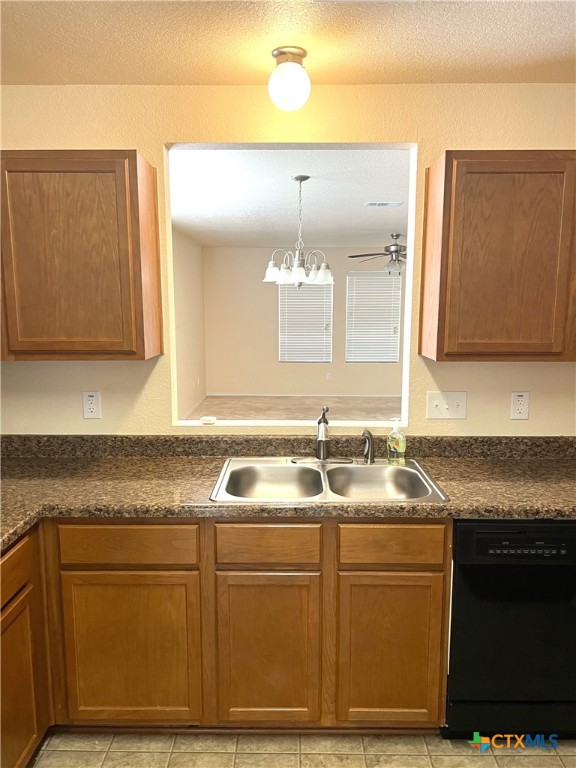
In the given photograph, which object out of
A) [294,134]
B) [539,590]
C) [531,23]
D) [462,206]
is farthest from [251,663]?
[531,23]

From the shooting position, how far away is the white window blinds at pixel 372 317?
7.76 m

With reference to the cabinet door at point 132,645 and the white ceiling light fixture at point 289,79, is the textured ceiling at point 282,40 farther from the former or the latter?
the cabinet door at point 132,645

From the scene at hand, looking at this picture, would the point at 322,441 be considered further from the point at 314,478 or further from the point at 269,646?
the point at 269,646

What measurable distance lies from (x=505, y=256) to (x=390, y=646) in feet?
4.71

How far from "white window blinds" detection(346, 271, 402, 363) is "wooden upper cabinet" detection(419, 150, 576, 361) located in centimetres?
598

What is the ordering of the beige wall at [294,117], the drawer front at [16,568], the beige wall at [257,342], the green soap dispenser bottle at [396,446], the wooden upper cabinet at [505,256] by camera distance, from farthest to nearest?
the beige wall at [257,342]
the green soap dispenser bottle at [396,446]
the beige wall at [294,117]
the wooden upper cabinet at [505,256]
the drawer front at [16,568]

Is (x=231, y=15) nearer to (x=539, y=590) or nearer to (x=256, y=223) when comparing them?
(x=539, y=590)

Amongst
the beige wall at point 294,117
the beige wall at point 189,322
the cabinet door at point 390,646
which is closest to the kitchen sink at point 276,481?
the cabinet door at point 390,646

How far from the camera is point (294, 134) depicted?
1979 millimetres

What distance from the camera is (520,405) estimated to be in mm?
2141

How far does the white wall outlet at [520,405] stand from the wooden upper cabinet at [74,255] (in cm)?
156

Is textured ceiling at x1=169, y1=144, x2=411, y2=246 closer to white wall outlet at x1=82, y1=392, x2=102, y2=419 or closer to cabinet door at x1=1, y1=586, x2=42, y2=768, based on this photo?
white wall outlet at x1=82, y1=392, x2=102, y2=419

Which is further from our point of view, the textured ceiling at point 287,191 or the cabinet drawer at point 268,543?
the textured ceiling at point 287,191

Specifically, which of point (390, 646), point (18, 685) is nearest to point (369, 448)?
point (390, 646)
